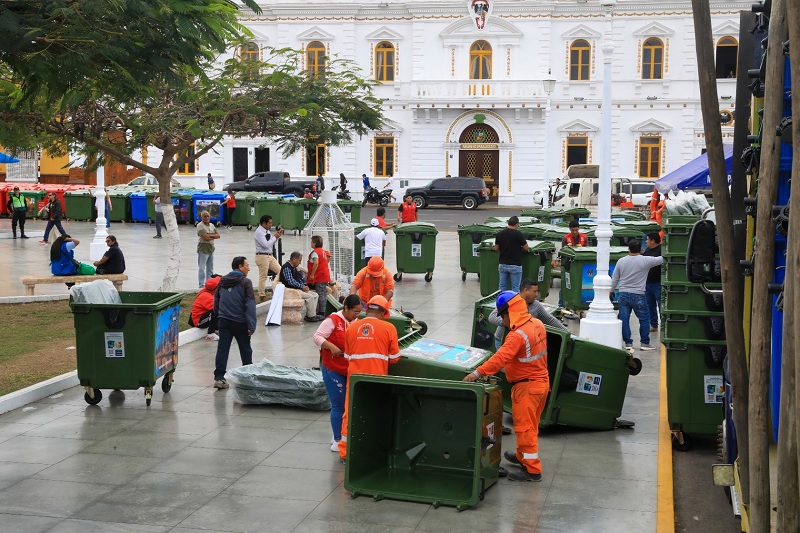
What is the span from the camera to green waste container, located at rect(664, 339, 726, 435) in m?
9.66

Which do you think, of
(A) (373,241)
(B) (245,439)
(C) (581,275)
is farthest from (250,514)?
(A) (373,241)

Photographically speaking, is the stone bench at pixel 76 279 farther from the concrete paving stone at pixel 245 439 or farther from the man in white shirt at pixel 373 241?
the concrete paving stone at pixel 245 439

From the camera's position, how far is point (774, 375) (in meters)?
5.95

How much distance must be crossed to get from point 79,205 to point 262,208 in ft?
26.2

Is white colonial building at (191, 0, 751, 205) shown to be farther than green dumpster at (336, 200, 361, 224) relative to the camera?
Yes

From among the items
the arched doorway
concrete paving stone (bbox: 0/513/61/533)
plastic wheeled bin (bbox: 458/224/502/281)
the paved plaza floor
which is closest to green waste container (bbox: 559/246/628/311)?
the paved plaza floor

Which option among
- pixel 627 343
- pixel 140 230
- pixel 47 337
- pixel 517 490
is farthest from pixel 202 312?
pixel 140 230

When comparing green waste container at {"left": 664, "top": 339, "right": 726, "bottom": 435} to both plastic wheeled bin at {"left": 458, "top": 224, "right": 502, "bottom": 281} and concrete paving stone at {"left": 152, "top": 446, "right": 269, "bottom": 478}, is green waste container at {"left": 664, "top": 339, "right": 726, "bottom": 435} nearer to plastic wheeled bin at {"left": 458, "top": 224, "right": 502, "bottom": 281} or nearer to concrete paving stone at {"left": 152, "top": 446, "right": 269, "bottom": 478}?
concrete paving stone at {"left": 152, "top": 446, "right": 269, "bottom": 478}

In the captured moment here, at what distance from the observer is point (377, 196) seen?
48.7 m

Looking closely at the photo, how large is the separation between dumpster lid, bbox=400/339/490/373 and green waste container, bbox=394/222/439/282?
12.4 meters

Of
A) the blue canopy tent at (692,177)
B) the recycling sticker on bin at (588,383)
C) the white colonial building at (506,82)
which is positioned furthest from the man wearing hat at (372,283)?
the white colonial building at (506,82)

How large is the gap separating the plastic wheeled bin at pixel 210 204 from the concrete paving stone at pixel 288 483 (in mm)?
28331

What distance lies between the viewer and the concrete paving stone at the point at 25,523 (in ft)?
Answer: 25.3

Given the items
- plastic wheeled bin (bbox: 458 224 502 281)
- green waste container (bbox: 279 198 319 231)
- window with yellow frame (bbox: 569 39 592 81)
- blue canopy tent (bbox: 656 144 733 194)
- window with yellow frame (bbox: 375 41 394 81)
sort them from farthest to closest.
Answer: window with yellow frame (bbox: 375 41 394 81) → window with yellow frame (bbox: 569 39 592 81) → green waste container (bbox: 279 198 319 231) → plastic wheeled bin (bbox: 458 224 502 281) → blue canopy tent (bbox: 656 144 733 194)
